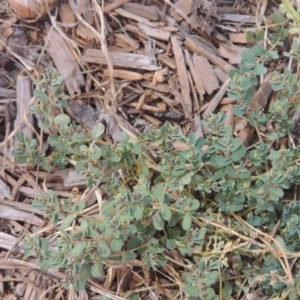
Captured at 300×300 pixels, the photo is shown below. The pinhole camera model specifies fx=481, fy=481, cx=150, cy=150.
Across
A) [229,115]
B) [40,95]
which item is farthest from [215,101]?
[40,95]

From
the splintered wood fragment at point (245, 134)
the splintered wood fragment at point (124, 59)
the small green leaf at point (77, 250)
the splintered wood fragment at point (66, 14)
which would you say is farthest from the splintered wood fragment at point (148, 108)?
the small green leaf at point (77, 250)

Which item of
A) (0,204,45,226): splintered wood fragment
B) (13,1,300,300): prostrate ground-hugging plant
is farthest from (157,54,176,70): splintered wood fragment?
(0,204,45,226): splintered wood fragment

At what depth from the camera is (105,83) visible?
1.36 meters

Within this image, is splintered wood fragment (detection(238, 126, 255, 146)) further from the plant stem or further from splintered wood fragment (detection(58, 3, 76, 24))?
splintered wood fragment (detection(58, 3, 76, 24))

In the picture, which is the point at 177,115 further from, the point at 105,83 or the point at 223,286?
the point at 223,286

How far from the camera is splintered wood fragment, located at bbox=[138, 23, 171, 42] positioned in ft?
4.53

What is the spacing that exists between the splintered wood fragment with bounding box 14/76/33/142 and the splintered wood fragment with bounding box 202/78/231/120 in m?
0.50

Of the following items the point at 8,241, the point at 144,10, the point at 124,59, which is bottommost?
the point at 8,241

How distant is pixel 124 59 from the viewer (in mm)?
1373

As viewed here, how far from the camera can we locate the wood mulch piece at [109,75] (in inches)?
51.6

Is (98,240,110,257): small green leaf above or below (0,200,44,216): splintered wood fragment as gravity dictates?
above

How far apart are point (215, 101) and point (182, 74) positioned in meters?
0.12

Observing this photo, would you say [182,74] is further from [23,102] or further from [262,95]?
[23,102]

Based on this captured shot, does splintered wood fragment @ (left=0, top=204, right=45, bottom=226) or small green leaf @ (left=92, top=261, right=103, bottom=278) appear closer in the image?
small green leaf @ (left=92, top=261, right=103, bottom=278)
